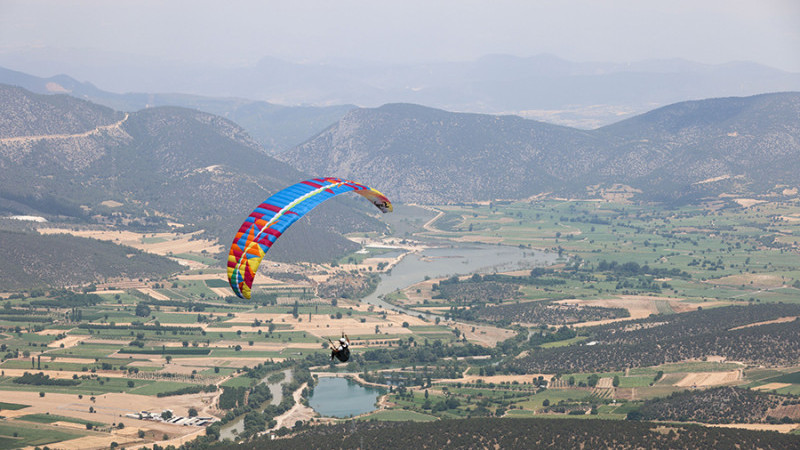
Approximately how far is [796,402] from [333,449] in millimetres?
44519

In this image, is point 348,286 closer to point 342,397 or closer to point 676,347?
point 342,397

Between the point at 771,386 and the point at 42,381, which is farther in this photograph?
the point at 42,381

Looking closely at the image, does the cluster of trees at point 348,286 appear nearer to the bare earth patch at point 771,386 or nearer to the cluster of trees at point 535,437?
the cluster of trees at point 535,437

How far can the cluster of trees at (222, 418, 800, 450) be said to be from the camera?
89125 millimetres

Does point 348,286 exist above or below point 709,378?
above

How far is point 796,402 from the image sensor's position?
10369cm

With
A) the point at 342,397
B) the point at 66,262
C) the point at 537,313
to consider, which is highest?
the point at 66,262

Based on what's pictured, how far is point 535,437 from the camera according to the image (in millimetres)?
92062

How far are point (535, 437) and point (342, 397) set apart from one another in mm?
27734

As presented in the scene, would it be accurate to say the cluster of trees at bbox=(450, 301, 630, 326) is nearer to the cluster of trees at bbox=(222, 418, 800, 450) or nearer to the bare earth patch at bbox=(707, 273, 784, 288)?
the bare earth patch at bbox=(707, 273, 784, 288)

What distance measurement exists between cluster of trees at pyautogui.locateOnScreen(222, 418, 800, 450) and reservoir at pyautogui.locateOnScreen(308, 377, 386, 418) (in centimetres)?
1020

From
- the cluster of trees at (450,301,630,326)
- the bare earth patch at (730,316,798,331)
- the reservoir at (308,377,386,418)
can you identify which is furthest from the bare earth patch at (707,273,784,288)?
the reservoir at (308,377,386,418)

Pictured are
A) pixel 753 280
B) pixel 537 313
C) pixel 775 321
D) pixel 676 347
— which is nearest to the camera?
pixel 676 347

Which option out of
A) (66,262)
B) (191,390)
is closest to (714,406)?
(191,390)
